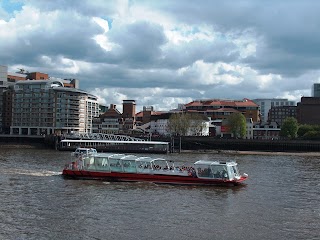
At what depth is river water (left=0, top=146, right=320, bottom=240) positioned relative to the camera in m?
28.8

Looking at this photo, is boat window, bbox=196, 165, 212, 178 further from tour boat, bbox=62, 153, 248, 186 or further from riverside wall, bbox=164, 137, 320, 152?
riverside wall, bbox=164, 137, 320, 152

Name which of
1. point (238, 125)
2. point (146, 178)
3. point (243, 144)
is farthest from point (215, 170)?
point (238, 125)

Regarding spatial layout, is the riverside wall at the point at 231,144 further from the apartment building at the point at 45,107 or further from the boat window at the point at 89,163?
the boat window at the point at 89,163

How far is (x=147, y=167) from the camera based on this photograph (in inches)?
2109

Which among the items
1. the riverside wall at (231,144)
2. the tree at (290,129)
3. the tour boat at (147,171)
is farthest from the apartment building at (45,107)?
the tour boat at (147,171)

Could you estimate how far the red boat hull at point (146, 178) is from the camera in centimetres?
5091

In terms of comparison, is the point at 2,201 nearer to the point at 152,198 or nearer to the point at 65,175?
the point at 152,198

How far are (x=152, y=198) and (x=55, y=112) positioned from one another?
527ft

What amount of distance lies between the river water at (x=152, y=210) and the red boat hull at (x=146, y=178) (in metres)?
1.55

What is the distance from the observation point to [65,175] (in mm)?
55156

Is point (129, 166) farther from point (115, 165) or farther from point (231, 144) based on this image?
point (231, 144)

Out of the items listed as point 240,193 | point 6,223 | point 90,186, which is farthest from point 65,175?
point 6,223

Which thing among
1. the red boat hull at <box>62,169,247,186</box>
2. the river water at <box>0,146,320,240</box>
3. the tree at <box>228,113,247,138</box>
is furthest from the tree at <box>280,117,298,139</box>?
the red boat hull at <box>62,169,247,186</box>

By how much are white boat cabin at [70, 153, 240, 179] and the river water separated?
2.44 metres
